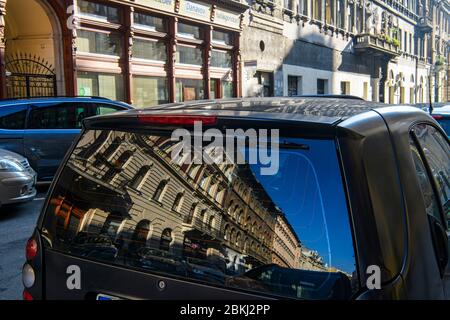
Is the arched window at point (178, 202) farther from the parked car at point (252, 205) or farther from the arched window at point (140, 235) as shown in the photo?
the arched window at point (140, 235)

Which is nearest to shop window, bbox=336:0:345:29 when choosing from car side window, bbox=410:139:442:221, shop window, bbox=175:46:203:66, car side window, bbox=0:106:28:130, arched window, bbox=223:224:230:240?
shop window, bbox=175:46:203:66

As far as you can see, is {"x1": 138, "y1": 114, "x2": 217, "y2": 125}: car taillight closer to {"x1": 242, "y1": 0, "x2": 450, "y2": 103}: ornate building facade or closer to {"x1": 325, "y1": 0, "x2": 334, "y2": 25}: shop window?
{"x1": 242, "y1": 0, "x2": 450, "y2": 103}: ornate building facade

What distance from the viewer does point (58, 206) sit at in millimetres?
2314

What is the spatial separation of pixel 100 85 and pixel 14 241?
9233 mm

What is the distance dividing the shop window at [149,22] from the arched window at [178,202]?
14.1m

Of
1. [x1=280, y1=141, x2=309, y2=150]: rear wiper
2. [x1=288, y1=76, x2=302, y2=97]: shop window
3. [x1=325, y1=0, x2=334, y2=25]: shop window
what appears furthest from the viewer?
[x1=325, y1=0, x2=334, y2=25]: shop window

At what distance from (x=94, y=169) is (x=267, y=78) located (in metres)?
20.8

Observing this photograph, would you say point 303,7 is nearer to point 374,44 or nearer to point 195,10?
point 374,44

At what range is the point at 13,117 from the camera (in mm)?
8391

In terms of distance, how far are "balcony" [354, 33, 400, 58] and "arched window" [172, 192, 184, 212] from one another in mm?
32719

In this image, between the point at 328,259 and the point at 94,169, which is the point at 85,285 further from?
the point at 328,259

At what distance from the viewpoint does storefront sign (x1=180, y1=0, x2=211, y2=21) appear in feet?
55.3

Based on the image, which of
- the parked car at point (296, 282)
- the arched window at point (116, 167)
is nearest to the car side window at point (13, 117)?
the arched window at point (116, 167)

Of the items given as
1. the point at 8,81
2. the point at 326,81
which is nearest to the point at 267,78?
the point at 326,81
